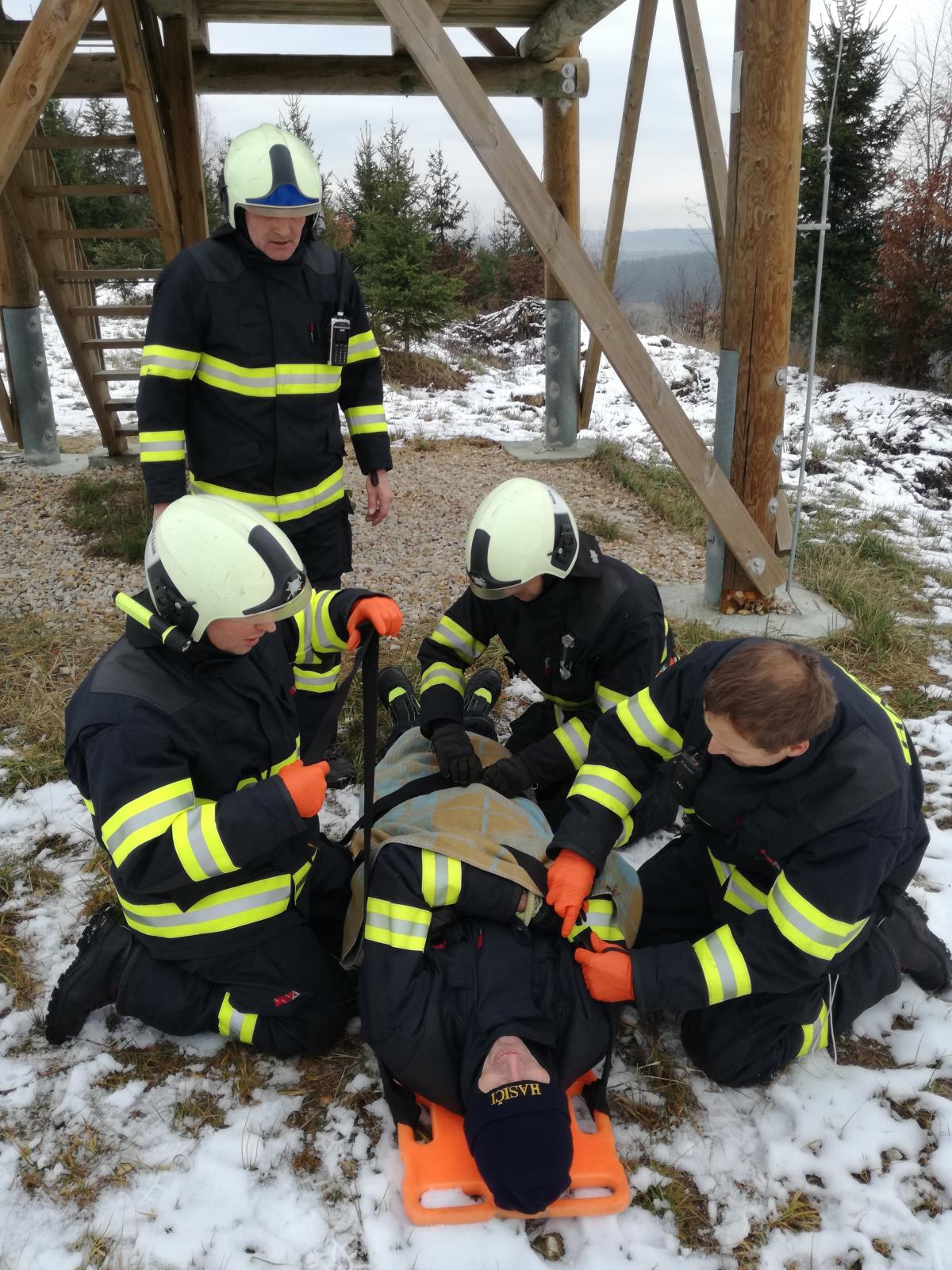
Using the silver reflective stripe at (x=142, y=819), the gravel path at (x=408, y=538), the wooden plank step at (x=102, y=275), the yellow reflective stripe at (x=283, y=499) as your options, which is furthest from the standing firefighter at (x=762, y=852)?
the wooden plank step at (x=102, y=275)

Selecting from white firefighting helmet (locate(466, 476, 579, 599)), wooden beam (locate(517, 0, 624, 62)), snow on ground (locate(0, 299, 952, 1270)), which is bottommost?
snow on ground (locate(0, 299, 952, 1270))

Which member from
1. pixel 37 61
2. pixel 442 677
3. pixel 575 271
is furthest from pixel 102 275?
pixel 442 677

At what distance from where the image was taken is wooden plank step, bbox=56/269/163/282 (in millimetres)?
6028

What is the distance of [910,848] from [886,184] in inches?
735

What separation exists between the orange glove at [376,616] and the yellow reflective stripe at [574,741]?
0.74 metres

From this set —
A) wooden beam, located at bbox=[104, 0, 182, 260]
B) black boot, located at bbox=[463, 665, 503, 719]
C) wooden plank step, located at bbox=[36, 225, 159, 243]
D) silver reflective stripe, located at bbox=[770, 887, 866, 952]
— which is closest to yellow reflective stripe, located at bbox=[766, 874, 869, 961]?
silver reflective stripe, located at bbox=[770, 887, 866, 952]

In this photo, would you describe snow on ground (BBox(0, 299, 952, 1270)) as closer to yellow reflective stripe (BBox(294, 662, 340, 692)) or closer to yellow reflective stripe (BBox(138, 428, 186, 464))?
yellow reflective stripe (BBox(294, 662, 340, 692))

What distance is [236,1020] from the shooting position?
244 centimetres

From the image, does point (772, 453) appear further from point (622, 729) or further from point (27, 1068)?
point (27, 1068)

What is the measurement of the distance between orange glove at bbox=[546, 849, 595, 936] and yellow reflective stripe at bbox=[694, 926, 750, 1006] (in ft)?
1.20

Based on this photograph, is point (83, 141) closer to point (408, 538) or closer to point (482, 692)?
point (408, 538)

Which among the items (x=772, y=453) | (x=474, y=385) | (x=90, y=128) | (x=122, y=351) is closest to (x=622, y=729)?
(x=772, y=453)

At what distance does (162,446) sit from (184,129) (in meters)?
4.08

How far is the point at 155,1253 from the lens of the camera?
1.98m
